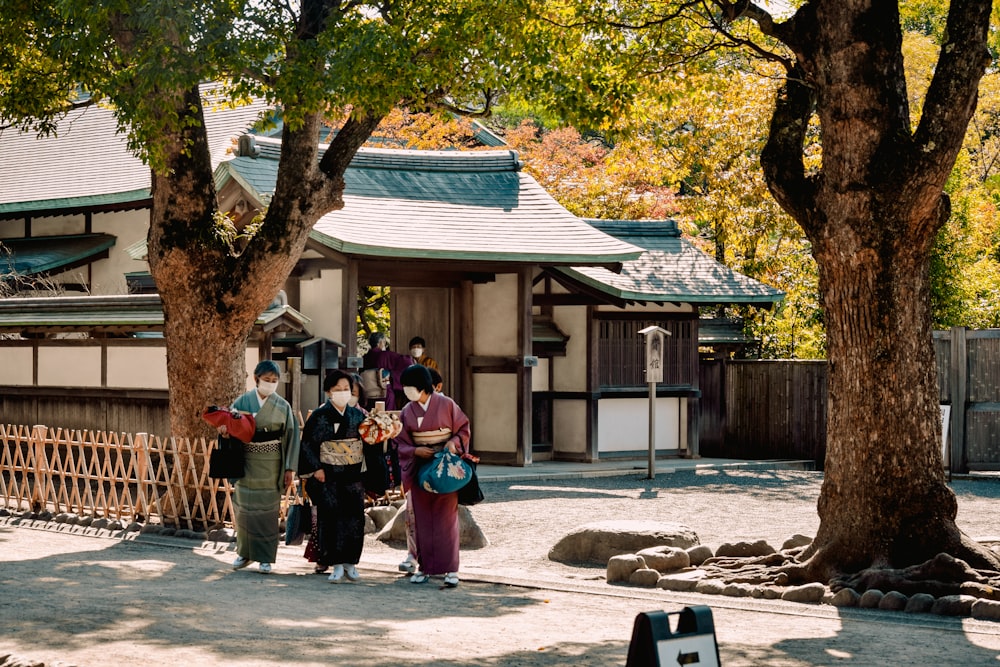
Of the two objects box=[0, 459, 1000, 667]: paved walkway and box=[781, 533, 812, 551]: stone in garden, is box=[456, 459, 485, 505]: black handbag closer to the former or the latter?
box=[0, 459, 1000, 667]: paved walkway

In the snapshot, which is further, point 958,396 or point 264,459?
point 958,396

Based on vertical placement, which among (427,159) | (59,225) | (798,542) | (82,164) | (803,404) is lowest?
(798,542)

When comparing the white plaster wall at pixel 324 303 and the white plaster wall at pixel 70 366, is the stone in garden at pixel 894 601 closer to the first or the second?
the white plaster wall at pixel 324 303

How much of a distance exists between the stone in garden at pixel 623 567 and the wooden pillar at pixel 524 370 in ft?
31.7

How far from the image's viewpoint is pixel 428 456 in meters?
10.2

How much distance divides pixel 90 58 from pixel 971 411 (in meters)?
13.3

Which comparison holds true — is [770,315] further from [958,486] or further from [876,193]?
[876,193]

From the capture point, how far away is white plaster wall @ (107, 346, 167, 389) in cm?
1758

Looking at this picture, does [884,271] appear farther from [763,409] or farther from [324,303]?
[763,409]

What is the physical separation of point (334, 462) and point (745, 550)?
3356mm

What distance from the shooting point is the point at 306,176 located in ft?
42.5

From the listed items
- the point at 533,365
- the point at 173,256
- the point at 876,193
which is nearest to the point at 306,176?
the point at 173,256

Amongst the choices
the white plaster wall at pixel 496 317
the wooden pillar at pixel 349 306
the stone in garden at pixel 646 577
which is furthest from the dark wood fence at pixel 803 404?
the stone in garden at pixel 646 577

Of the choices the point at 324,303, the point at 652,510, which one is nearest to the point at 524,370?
the point at 324,303
